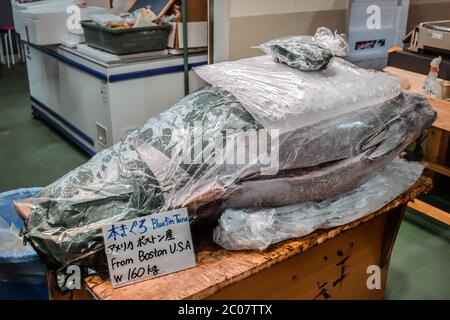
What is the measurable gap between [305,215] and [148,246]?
1.45 feet

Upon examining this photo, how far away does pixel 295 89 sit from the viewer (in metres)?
1.28

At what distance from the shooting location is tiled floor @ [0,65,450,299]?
6.89ft

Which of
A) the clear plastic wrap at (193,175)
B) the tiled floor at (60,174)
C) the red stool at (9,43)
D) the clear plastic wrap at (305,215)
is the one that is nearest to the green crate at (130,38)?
the tiled floor at (60,174)

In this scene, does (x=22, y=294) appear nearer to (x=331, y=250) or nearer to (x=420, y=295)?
(x=331, y=250)

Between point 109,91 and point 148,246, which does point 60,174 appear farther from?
point 148,246

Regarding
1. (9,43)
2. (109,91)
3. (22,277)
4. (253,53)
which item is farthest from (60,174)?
(9,43)

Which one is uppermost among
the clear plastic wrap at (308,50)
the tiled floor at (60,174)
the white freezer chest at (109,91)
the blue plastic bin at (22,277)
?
the clear plastic wrap at (308,50)

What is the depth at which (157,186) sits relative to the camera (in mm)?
1165

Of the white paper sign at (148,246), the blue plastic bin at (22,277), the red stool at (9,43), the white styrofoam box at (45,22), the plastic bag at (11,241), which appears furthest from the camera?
the red stool at (9,43)

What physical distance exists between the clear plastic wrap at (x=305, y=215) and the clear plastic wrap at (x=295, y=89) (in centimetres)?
23

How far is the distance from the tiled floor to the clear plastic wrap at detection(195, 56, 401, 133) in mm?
1030

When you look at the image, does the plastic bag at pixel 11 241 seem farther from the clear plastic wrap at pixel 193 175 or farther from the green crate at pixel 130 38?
the green crate at pixel 130 38

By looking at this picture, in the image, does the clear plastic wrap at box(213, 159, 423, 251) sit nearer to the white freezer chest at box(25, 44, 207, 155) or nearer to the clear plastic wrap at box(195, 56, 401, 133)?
the clear plastic wrap at box(195, 56, 401, 133)

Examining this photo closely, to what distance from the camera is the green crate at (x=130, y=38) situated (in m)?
2.83
